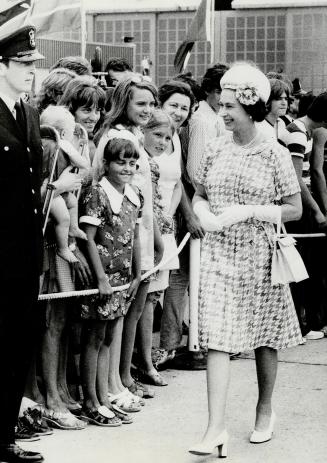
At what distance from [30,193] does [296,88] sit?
8.29m

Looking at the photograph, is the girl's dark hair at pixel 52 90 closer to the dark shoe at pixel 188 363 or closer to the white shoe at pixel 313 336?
the dark shoe at pixel 188 363

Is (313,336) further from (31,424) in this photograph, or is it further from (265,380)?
(31,424)

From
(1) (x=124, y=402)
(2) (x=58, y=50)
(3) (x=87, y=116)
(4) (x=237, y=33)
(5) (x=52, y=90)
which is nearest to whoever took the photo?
(1) (x=124, y=402)

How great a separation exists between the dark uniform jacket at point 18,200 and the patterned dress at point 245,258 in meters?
0.99

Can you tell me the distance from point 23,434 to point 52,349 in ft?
1.58

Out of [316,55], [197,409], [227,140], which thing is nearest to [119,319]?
[197,409]

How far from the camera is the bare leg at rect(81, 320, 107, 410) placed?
5797mm

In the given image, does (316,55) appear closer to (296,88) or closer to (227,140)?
(296,88)

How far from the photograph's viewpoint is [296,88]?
504 inches

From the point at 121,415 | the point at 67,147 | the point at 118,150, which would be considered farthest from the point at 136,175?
the point at 121,415

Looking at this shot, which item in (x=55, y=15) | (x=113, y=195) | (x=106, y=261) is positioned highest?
(x=55, y=15)

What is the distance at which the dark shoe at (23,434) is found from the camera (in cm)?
546

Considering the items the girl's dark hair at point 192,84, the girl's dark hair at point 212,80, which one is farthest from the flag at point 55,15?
the girl's dark hair at point 212,80

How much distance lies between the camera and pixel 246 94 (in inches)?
218
